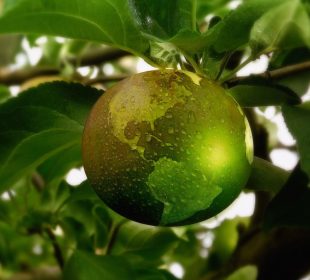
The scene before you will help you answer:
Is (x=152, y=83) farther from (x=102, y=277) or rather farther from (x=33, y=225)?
(x=33, y=225)

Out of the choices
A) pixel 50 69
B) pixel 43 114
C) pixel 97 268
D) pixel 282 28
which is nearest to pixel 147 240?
pixel 97 268

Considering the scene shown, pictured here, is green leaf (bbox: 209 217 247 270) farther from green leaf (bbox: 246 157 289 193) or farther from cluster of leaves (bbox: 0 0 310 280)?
green leaf (bbox: 246 157 289 193)

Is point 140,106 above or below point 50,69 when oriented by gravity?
below

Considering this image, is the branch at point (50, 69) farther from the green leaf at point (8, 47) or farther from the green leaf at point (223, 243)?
the green leaf at point (223, 243)

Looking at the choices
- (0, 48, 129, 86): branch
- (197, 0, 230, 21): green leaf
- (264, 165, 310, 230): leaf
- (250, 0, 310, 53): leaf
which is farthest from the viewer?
(0, 48, 129, 86): branch

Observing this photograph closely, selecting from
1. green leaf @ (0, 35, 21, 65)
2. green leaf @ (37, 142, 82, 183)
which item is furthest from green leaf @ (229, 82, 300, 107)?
green leaf @ (0, 35, 21, 65)

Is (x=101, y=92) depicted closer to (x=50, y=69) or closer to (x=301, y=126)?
(x=301, y=126)
